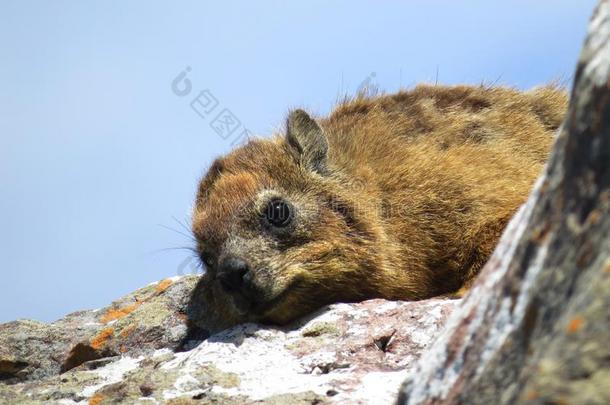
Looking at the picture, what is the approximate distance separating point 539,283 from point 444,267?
7.17 m

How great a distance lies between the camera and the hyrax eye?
10648 millimetres

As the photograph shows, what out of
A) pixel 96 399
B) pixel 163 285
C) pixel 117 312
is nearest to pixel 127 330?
pixel 117 312

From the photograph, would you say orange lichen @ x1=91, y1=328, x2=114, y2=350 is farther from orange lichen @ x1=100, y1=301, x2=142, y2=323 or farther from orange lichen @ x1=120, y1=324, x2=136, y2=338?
orange lichen @ x1=100, y1=301, x2=142, y2=323

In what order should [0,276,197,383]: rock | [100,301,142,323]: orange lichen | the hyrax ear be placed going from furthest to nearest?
[100,301,142,323]: orange lichen → the hyrax ear → [0,276,197,383]: rock

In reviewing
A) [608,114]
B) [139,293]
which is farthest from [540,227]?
[139,293]

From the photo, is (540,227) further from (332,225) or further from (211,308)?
(211,308)

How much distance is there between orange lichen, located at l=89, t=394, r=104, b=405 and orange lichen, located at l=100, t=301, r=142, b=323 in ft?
13.8

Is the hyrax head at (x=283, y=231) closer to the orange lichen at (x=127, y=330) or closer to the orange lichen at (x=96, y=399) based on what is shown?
the orange lichen at (x=127, y=330)

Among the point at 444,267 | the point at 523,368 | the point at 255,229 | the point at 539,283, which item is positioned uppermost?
the point at 255,229

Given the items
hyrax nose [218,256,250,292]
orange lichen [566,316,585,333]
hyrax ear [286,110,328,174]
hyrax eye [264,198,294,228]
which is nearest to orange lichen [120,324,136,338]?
hyrax nose [218,256,250,292]

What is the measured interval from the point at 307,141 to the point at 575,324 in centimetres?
871

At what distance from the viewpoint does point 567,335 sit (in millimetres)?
3424

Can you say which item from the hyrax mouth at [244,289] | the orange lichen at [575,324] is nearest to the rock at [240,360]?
the hyrax mouth at [244,289]

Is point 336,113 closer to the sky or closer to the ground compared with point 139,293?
closer to the sky
